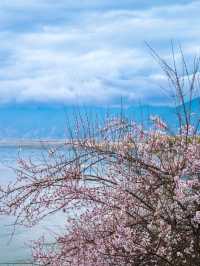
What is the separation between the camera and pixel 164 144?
29.7 feet

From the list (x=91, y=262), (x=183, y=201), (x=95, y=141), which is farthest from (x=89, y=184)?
(x=183, y=201)

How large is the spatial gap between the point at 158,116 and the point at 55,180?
1.79 meters

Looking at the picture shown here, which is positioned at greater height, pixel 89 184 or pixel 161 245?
pixel 89 184

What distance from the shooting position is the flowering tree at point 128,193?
8.09m

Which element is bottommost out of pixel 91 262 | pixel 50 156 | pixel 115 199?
pixel 91 262

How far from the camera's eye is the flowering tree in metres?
8.09

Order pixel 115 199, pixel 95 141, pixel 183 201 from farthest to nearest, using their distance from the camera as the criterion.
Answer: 1. pixel 95 141
2. pixel 115 199
3. pixel 183 201

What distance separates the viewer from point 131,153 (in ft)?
29.5

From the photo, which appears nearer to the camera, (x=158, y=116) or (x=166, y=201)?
(x=166, y=201)

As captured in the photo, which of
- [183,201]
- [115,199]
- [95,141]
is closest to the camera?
[183,201]

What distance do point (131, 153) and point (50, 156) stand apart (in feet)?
3.63

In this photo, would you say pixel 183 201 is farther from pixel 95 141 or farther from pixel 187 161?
pixel 95 141

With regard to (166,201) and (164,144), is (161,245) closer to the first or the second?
(166,201)

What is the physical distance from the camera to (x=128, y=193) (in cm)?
854
